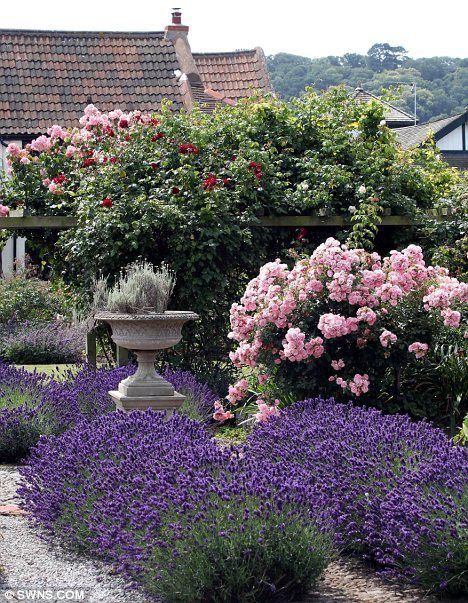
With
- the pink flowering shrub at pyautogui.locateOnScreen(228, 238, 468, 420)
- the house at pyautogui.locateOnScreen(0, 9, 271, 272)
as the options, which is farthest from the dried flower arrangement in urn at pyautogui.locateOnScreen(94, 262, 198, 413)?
the house at pyautogui.locateOnScreen(0, 9, 271, 272)

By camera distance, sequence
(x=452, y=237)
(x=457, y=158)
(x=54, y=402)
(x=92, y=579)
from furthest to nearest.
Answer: (x=457, y=158) < (x=452, y=237) < (x=54, y=402) < (x=92, y=579)

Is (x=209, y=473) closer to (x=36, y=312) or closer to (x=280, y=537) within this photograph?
(x=280, y=537)

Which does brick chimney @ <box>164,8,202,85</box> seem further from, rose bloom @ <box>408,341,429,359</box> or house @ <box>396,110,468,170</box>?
rose bloom @ <box>408,341,429,359</box>

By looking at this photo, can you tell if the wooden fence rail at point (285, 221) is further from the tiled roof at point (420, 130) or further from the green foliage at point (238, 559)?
the tiled roof at point (420, 130)

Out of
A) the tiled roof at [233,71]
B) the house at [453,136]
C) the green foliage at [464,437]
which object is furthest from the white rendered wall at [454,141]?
the green foliage at [464,437]

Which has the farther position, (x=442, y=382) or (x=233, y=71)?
(x=233, y=71)

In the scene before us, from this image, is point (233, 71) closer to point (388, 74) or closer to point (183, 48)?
point (183, 48)

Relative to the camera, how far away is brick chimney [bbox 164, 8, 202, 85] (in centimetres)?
2317

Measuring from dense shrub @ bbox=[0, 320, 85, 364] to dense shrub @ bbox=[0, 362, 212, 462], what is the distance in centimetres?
591

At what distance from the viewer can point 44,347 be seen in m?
14.8

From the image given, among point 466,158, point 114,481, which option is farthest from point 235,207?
point 466,158

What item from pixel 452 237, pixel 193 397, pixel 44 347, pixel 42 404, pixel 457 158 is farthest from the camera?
pixel 457 158

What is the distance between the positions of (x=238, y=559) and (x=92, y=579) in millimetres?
819

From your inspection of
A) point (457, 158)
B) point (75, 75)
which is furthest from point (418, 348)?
point (457, 158)
